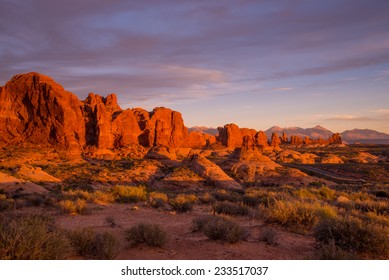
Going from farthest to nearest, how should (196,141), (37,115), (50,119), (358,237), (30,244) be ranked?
(196,141)
(37,115)
(50,119)
(358,237)
(30,244)

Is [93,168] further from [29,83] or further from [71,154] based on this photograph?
[29,83]

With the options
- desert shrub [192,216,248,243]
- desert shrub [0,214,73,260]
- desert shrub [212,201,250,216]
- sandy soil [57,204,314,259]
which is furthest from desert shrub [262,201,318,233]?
desert shrub [0,214,73,260]

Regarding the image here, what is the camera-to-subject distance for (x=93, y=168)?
1677 inches

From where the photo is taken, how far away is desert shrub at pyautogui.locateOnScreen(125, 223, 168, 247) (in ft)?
23.2

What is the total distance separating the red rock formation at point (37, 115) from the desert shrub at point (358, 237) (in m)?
54.6

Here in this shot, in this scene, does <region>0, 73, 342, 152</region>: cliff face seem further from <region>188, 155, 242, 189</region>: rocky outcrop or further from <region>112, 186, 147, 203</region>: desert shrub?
<region>112, 186, 147, 203</region>: desert shrub

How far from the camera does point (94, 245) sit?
20.2 feet

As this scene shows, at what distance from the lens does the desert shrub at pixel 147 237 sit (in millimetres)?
7086

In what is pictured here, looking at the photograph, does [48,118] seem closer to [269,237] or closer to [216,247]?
[216,247]

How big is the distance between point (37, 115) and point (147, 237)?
5976 cm

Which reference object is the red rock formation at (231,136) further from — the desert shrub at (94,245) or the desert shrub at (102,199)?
the desert shrub at (94,245)

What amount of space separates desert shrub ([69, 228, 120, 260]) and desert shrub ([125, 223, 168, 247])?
2.55 feet

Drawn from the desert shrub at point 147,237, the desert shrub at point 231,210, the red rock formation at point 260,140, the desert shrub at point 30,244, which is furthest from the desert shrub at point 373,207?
the red rock formation at point 260,140

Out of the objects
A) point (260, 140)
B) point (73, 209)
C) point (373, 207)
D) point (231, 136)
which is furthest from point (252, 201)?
point (231, 136)
